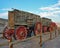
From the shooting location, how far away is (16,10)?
15.1 metres

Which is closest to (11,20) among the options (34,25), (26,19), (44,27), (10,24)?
(10,24)

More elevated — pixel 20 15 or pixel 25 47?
pixel 20 15

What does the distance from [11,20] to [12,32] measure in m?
1.06

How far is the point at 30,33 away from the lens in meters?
18.3

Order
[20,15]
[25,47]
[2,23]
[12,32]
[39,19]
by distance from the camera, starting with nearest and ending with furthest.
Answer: [25,47] → [12,32] → [20,15] → [39,19] → [2,23]

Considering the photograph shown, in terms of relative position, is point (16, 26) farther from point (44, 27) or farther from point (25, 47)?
point (44, 27)

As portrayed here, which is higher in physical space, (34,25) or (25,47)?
(34,25)

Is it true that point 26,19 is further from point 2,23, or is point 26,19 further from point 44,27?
point 2,23

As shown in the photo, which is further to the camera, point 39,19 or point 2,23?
point 2,23

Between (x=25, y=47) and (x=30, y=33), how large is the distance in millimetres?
7239

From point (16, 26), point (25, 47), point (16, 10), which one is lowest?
point (25, 47)

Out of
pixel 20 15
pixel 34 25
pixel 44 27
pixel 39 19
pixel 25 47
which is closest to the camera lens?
pixel 25 47

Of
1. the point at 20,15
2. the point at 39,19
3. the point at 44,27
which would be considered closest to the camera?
the point at 20,15

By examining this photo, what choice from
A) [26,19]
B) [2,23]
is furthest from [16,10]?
[2,23]
